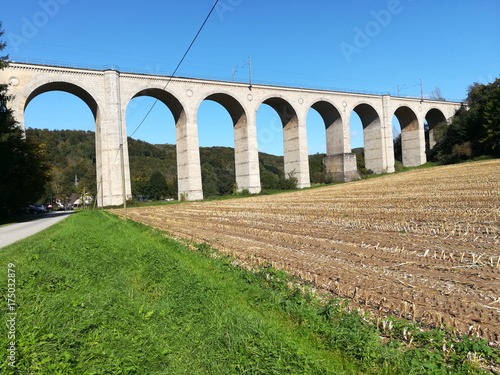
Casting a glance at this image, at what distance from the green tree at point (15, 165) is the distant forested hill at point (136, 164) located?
32737 millimetres

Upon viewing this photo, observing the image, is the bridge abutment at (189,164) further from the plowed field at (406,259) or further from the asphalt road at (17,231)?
the plowed field at (406,259)

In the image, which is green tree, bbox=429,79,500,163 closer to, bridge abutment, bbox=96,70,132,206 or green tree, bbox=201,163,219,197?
green tree, bbox=201,163,219,197

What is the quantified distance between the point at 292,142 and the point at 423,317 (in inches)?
Answer: 1557

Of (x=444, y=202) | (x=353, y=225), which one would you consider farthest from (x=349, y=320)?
(x=444, y=202)

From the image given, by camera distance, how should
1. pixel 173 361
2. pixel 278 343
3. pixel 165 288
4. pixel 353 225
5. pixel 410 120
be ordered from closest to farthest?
pixel 173 361
pixel 278 343
pixel 165 288
pixel 353 225
pixel 410 120

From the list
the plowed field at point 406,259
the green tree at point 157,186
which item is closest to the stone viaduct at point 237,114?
the plowed field at point 406,259

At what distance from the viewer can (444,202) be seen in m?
13.3

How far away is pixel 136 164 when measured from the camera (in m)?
95.5

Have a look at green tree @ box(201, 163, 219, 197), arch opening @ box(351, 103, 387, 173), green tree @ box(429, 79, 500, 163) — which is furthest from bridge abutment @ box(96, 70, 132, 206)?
green tree @ box(429, 79, 500, 163)

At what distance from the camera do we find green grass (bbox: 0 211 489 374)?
8.50ft

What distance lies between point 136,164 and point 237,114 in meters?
63.3

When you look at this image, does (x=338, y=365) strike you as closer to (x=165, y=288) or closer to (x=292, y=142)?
(x=165, y=288)

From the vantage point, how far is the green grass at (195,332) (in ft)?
8.50

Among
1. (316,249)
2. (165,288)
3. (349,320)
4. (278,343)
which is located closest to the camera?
(278,343)
